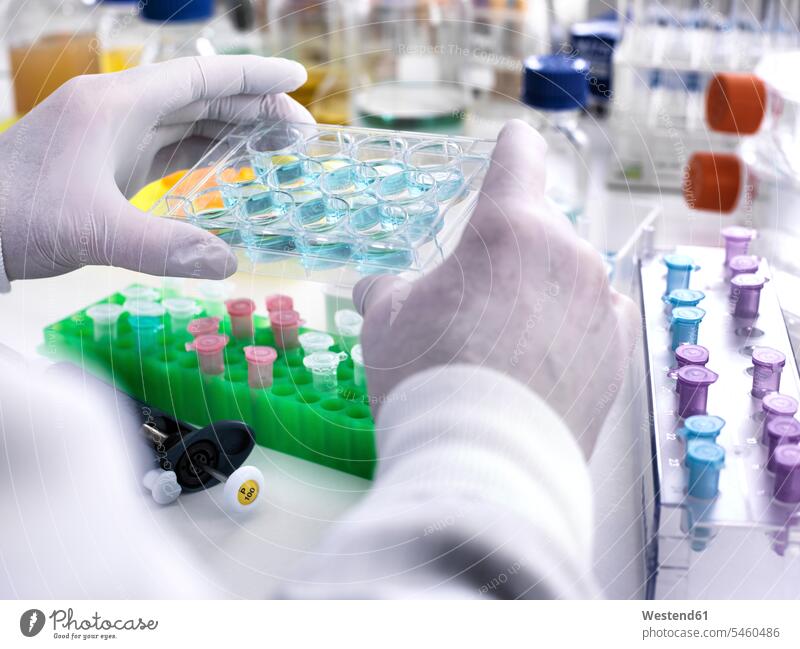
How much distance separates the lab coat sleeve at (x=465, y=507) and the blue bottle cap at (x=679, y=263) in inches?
7.6

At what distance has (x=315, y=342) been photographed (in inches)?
27.0

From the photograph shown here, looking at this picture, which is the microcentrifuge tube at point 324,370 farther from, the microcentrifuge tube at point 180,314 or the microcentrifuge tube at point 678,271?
the microcentrifuge tube at point 678,271

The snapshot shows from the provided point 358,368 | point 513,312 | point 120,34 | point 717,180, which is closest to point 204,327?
point 358,368

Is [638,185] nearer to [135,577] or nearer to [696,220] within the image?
[696,220]

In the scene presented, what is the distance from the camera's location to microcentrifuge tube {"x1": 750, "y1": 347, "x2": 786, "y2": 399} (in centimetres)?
57

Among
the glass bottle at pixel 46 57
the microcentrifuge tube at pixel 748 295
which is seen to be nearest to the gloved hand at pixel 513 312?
the microcentrifuge tube at pixel 748 295

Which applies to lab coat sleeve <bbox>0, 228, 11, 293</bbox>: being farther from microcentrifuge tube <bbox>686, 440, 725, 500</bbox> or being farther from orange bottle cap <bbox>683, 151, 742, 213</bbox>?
orange bottle cap <bbox>683, 151, 742, 213</bbox>

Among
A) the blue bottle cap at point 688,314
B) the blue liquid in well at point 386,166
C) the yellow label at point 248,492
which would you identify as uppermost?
the blue liquid in well at point 386,166

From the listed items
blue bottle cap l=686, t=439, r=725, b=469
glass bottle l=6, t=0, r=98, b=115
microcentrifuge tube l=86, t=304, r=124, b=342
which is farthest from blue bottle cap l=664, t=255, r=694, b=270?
glass bottle l=6, t=0, r=98, b=115

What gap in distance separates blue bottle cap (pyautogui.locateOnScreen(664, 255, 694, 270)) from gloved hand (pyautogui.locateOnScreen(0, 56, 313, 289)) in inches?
13.3

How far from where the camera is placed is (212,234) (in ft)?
2.12

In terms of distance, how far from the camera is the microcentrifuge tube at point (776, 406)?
0.53m

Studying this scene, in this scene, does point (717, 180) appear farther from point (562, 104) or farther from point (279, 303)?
point (279, 303)

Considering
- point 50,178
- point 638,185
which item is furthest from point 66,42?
point 638,185
